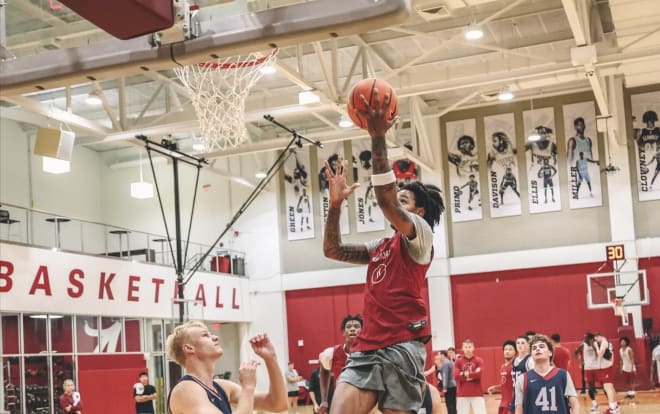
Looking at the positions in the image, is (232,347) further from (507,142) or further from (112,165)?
(507,142)

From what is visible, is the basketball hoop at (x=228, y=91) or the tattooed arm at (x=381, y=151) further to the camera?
the basketball hoop at (x=228, y=91)

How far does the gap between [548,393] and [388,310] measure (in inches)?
149

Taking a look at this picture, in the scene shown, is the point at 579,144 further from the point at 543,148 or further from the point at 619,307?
the point at 619,307

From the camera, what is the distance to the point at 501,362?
2341 centimetres

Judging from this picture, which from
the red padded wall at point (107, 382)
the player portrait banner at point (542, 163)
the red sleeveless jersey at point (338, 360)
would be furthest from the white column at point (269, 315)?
the red sleeveless jersey at point (338, 360)

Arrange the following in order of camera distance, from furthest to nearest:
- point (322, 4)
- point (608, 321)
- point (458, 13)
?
point (608, 321) < point (458, 13) < point (322, 4)

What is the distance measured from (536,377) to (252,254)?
19055 millimetres

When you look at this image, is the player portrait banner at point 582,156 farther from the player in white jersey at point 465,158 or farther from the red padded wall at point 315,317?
the red padded wall at point 315,317

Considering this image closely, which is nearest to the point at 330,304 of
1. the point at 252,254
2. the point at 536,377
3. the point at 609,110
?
the point at 252,254

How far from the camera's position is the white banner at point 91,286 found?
16.7 m

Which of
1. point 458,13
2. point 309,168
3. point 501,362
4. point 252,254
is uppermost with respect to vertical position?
point 458,13

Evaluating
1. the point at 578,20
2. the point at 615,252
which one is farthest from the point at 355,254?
the point at 615,252

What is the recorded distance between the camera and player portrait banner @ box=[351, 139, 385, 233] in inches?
979

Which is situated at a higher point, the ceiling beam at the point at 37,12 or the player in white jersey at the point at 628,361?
the ceiling beam at the point at 37,12
